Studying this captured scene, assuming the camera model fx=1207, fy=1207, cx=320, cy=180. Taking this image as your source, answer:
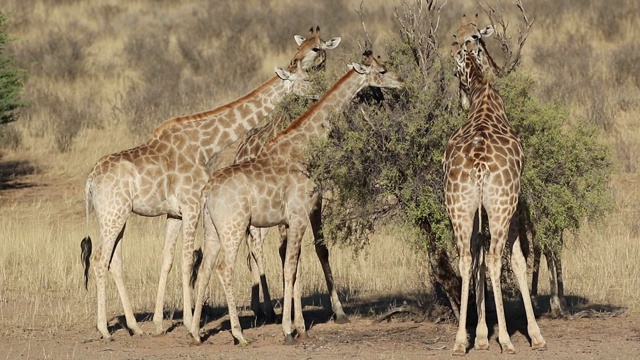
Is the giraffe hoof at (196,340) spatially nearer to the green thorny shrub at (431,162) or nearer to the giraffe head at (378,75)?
the green thorny shrub at (431,162)

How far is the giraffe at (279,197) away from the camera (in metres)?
10.5

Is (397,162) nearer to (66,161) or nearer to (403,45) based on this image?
(403,45)

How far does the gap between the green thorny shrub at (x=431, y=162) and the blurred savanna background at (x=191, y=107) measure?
27cm

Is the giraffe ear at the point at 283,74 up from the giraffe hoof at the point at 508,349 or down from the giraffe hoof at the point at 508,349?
up

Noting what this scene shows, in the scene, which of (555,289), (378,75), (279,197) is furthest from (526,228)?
(279,197)

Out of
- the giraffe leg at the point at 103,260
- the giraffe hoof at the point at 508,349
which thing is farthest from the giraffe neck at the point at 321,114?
the giraffe hoof at the point at 508,349

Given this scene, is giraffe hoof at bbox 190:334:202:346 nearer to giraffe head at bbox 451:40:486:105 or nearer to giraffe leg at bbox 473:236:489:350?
giraffe leg at bbox 473:236:489:350

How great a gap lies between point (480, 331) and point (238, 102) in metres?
3.44

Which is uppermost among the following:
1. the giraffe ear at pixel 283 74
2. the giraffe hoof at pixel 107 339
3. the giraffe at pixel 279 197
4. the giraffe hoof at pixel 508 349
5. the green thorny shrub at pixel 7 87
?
the green thorny shrub at pixel 7 87

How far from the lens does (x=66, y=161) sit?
21.2 metres

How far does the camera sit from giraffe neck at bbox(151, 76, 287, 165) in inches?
458

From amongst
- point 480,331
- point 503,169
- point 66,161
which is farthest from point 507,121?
point 66,161

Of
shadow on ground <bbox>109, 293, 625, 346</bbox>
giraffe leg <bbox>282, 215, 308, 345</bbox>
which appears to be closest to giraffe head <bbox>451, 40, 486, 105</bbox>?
giraffe leg <bbox>282, 215, 308, 345</bbox>

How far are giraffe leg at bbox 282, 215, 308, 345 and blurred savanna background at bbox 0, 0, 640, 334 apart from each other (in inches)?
38.7
